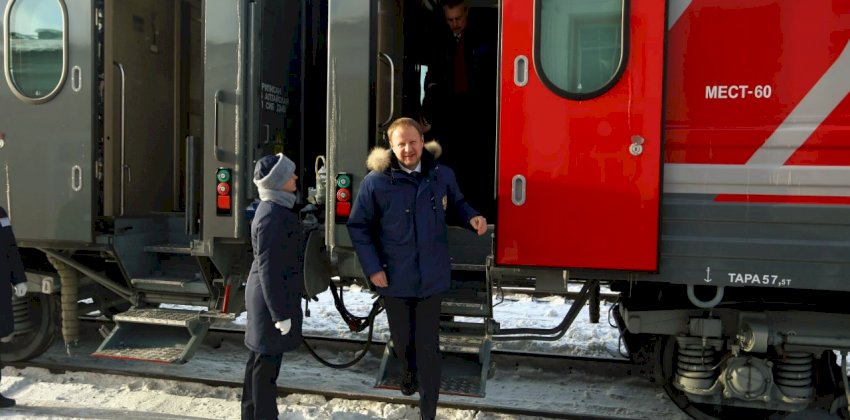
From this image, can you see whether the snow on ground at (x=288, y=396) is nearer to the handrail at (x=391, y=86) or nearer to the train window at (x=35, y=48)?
the handrail at (x=391, y=86)

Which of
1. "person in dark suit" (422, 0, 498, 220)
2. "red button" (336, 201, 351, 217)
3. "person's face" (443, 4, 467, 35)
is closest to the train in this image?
"red button" (336, 201, 351, 217)

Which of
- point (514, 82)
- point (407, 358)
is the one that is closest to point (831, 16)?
point (514, 82)

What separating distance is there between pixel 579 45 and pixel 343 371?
3373 mm

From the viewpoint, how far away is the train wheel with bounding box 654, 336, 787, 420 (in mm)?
4297

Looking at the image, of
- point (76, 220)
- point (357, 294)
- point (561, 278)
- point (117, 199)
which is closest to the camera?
point (561, 278)

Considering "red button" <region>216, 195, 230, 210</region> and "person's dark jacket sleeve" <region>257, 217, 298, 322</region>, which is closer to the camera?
"person's dark jacket sleeve" <region>257, 217, 298, 322</region>

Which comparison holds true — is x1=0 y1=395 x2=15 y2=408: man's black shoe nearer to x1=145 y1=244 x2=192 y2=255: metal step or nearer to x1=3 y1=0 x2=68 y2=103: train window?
x1=145 y1=244 x2=192 y2=255: metal step

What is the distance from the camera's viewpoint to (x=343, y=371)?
217 inches

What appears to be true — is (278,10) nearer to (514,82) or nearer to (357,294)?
(514,82)

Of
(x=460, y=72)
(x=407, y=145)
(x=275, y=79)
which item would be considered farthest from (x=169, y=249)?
(x=460, y=72)

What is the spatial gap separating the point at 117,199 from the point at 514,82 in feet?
11.4

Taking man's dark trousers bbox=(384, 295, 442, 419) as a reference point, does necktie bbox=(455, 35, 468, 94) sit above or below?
above

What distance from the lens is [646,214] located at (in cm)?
367

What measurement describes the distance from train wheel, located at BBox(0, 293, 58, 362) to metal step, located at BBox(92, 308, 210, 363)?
100 cm
